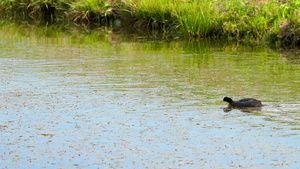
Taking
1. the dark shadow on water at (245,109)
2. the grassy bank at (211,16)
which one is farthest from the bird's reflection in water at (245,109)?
the grassy bank at (211,16)

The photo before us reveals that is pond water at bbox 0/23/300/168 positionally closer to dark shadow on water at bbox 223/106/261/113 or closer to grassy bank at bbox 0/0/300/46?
dark shadow on water at bbox 223/106/261/113

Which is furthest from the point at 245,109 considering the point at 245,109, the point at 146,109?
the point at 146,109

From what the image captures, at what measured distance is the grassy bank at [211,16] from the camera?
16.6m

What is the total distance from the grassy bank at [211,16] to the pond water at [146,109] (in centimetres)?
155

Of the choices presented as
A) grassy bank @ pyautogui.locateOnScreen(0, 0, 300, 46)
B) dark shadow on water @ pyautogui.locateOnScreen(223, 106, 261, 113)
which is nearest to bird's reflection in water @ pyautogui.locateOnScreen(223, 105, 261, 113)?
dark shadow on water @ pyautogui.locateOnScreen(223, 106, 261, 113)

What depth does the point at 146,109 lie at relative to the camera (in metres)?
8.49

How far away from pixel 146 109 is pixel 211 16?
378 inches

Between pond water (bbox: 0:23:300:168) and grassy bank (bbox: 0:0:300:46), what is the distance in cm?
155

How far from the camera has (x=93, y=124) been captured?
7.68 meters

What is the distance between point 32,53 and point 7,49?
120 cm

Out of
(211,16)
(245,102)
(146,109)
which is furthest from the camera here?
(211,16)

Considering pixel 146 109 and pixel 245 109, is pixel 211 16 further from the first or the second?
pixel 146 109

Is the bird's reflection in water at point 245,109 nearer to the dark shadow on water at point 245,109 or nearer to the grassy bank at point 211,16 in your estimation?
the dark shadow on water at point 245,109

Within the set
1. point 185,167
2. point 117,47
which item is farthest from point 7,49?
point 185,167
